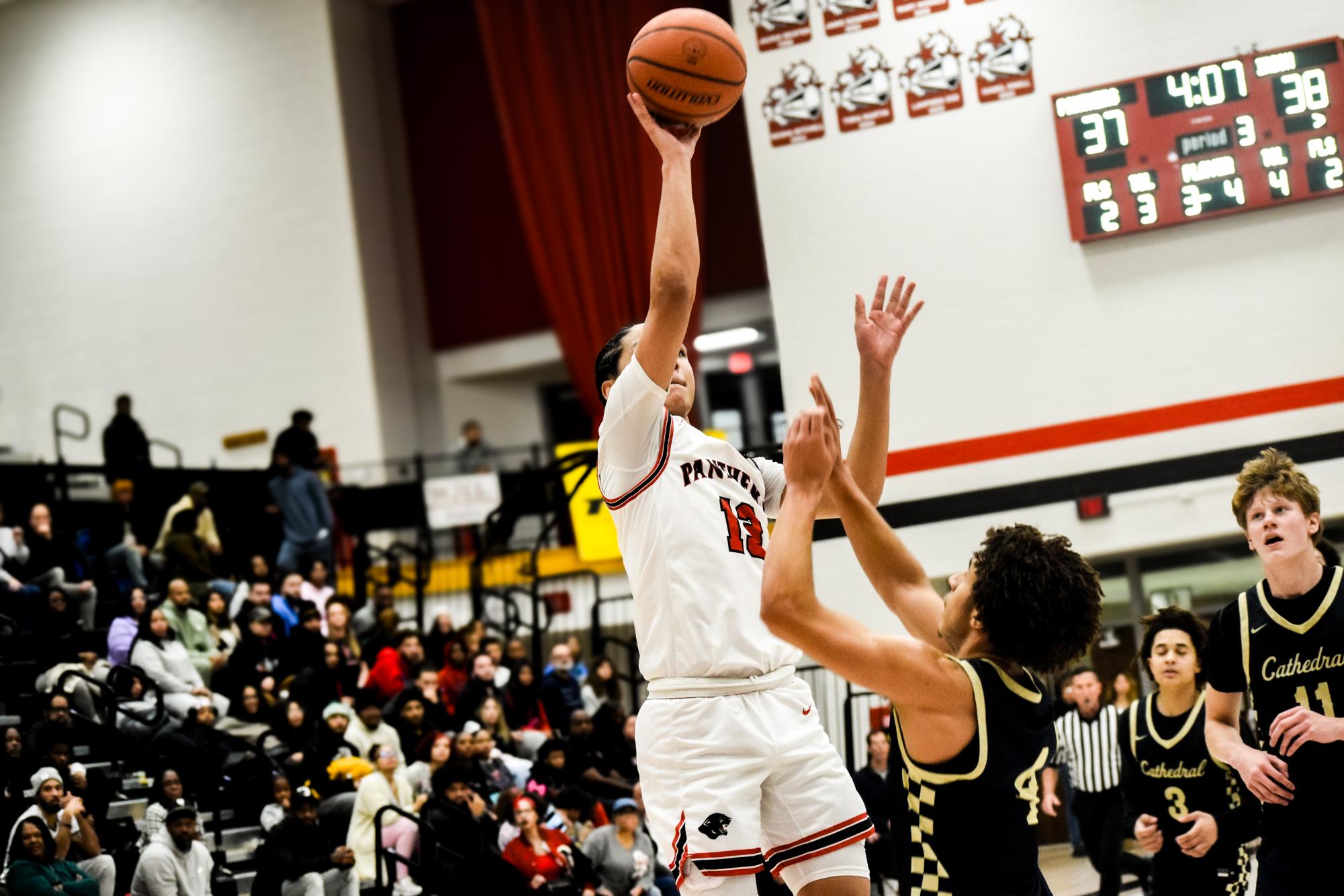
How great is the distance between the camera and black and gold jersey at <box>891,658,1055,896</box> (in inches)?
114

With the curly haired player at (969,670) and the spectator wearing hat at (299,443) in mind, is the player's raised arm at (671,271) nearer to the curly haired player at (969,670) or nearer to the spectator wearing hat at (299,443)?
the curly haired player at (969,670)

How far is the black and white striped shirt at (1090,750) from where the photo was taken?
26.1ft

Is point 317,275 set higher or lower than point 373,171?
lower

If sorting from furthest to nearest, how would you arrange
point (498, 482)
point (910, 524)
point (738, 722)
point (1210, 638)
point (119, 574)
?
1. point (498, 482)
2. point (119, 574)
3. point (910, 524)
4. point (1210, 638)
5. point (738, 722)

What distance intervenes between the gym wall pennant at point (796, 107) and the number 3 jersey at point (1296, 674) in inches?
316

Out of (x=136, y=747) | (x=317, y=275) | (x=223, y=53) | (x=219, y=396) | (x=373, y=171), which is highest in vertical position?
(x=223, y=53)

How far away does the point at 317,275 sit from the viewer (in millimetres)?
17641

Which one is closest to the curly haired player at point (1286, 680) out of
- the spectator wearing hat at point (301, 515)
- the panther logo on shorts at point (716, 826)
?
the panther logo on shorts at point (716, 826)

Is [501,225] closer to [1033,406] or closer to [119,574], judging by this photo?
[119,574]

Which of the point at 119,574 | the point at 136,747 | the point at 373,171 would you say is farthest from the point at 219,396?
the point at 136,747

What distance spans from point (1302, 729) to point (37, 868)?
19.9 feet

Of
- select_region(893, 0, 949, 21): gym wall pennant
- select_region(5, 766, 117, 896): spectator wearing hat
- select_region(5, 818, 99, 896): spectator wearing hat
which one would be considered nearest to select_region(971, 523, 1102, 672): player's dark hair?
select_region(5, 818, 99, 896): spectator wearing hat

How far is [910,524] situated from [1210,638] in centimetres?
405

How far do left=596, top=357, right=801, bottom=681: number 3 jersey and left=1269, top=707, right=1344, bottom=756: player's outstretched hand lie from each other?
1.29 metres
